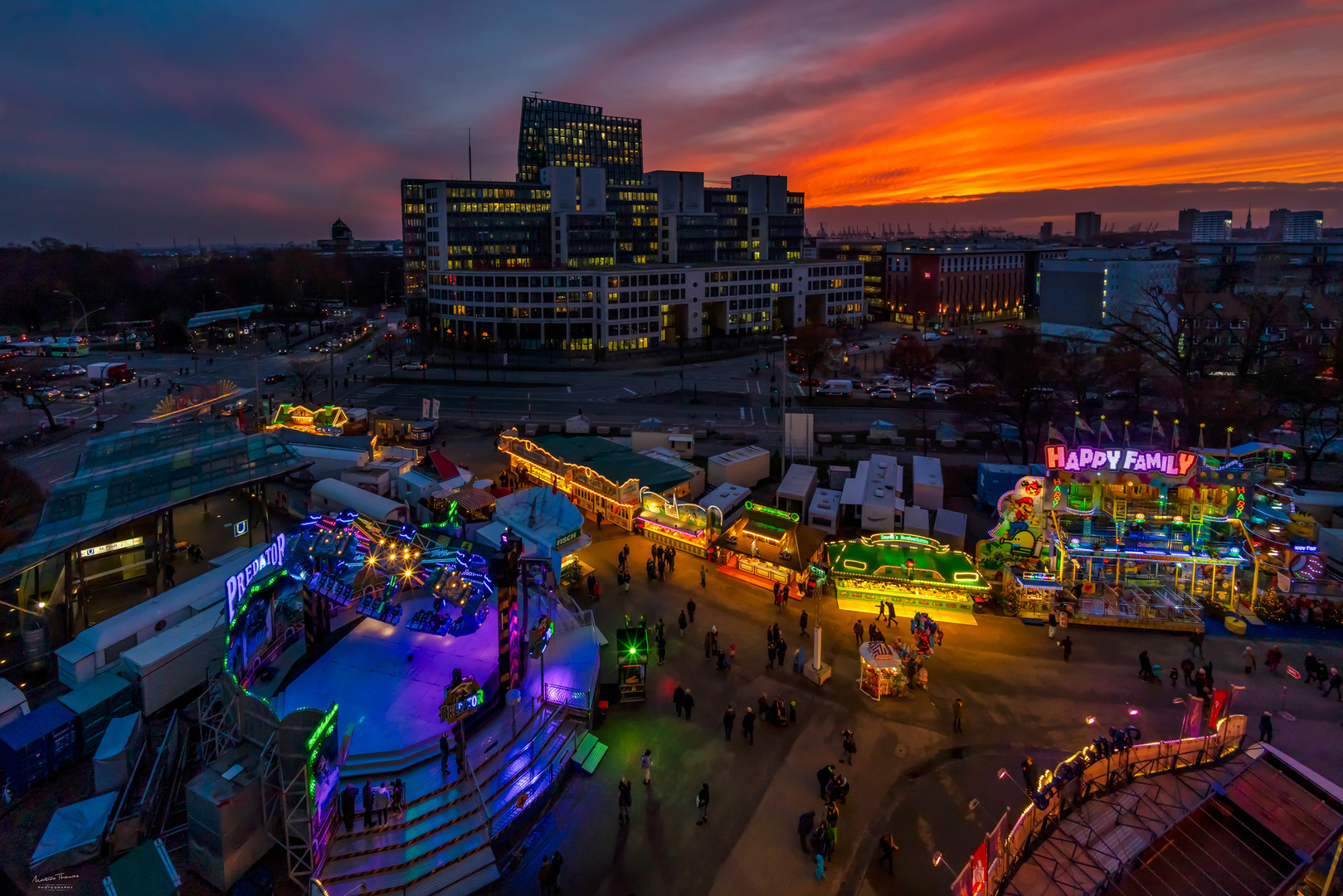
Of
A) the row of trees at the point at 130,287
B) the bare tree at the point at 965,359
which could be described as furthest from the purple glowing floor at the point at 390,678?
the row of trees at the point at 130,287

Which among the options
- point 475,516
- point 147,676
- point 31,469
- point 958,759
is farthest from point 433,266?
point 958,759

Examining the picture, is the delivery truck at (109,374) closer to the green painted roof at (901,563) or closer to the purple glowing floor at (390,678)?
the purple glowing floor at (390,678)

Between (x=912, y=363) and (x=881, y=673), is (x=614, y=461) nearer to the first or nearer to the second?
(x=881, y=673)

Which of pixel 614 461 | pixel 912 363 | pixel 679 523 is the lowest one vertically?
pixel 679 523

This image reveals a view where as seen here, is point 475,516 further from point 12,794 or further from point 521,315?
point 521,315

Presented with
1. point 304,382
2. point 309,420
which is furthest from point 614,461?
point 304,382
